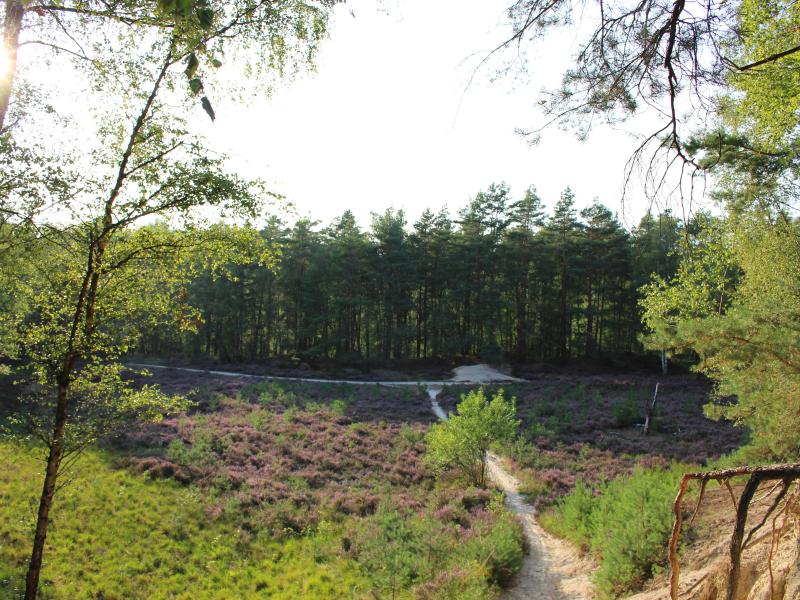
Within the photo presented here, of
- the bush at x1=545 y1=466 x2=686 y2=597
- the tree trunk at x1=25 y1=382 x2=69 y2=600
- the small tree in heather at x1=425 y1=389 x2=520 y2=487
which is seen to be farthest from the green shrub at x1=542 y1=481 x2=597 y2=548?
the tree trunk at x1=25 y1=382 x2=69 y2=600

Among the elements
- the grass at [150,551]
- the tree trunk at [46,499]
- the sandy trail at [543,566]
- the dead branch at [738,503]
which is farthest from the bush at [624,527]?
the tree trunk at [46,499]

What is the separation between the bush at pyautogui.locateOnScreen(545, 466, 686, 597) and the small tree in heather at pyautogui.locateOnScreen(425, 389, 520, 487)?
3.09 meters

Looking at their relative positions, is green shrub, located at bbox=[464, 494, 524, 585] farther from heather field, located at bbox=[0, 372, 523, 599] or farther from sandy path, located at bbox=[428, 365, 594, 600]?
sandy path, located at bbox=[428, 365, 594, 600]

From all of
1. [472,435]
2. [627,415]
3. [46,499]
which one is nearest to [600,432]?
[627,415]

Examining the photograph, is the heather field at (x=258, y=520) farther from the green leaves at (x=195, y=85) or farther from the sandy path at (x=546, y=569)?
the green leaves at (x=195, y=85)

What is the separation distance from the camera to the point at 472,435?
14.6m

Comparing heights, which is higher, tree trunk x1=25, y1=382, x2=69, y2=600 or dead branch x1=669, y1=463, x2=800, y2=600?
dead branch x1=669, y1=463, x2=800, y2=600

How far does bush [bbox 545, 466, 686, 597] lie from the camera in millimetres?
7980

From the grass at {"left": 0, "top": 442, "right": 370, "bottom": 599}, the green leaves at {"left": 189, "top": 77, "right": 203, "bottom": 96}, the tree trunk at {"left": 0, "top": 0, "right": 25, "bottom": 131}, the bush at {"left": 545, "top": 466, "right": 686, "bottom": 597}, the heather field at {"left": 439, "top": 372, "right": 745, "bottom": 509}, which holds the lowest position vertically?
the grass at {"left": 0, "top": 442, "right": 370, "bottom": 599}

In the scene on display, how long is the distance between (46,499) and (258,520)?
7240mm

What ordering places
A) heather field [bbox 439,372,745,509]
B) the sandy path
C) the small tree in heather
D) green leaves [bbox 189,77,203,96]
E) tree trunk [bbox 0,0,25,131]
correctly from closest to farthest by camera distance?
green leaves [bbox 189,77,203,96] → tree trunk [bbox 0,0,25,131] → the sandy path → the small tree in heather → heather field [bbox 439,372,745,509]

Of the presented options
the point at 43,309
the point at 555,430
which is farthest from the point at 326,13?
the point at 555,430

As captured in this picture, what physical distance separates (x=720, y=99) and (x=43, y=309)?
27.4 ft

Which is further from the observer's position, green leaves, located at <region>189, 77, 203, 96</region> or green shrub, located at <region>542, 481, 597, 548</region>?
green shrub, located at <region>542, 481, 597, 548</region>
